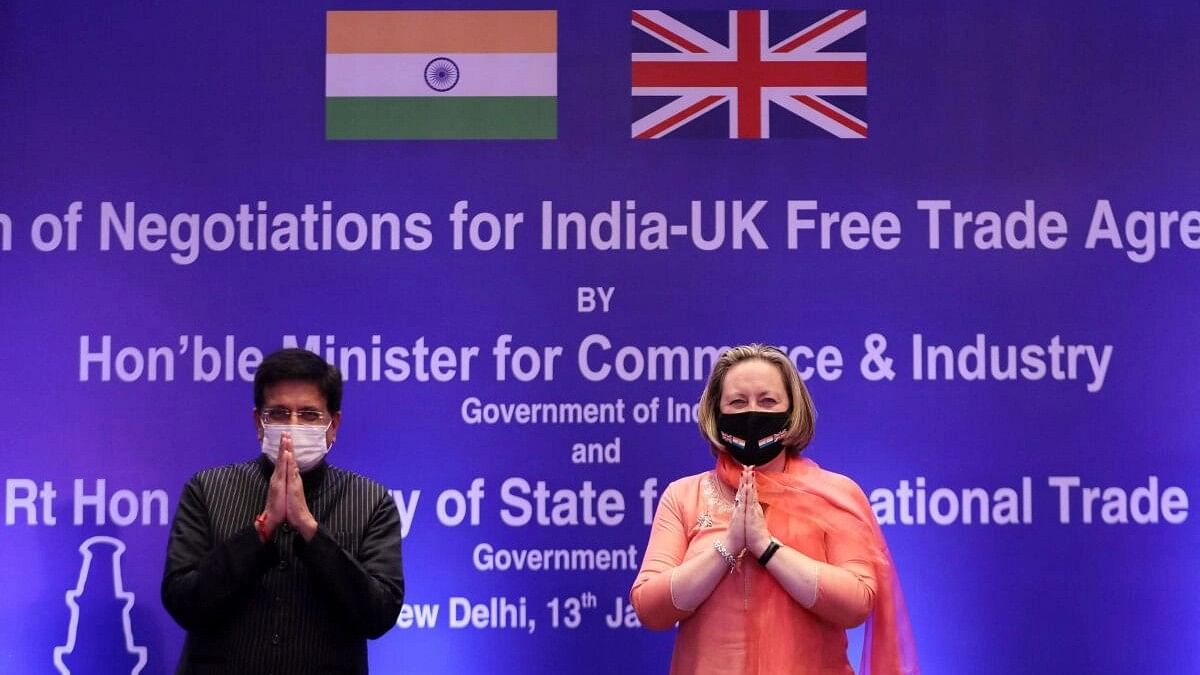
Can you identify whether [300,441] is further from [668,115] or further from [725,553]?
[668,115]

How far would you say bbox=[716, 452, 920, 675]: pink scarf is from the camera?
2.56 m

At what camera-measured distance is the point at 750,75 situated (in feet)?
12.6

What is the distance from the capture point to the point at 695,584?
2.49m

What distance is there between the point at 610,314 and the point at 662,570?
4.30 ft

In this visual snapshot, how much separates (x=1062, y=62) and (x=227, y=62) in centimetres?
252

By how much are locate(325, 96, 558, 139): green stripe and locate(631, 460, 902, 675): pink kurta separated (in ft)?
5.10

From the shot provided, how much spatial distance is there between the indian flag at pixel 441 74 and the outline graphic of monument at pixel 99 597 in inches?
54.7

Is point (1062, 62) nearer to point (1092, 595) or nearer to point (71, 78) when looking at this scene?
point (1092, 595)

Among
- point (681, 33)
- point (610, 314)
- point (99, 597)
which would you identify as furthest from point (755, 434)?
point (99, 597)

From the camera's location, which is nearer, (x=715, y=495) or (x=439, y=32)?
(x=715, y=495)

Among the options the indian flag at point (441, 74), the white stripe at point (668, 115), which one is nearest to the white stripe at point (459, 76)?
the indian flag at point (441, 74)

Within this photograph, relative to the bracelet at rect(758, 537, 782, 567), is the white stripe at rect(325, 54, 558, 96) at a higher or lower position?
higher

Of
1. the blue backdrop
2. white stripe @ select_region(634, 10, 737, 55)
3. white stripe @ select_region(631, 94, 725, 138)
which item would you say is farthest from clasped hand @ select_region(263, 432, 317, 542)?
white stripe @ select_region(634, 10, 737, 55)

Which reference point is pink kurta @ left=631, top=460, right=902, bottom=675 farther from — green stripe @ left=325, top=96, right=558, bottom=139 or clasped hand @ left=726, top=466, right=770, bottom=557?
green stripe @ left=325, top=96, right=558, bottom=139
